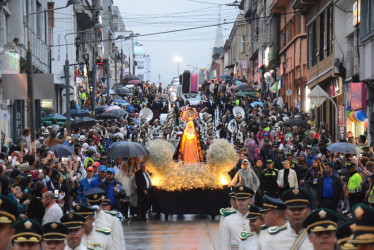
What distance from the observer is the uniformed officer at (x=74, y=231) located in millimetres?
9281

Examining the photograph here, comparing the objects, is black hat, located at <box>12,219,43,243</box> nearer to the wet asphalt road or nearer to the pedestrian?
the wet asphalt road

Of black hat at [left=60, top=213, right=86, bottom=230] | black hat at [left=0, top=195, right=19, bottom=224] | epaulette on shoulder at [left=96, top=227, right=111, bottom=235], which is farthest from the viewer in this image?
epaulette on shoulder at [left=96, top=227, right=111, bottom=235]

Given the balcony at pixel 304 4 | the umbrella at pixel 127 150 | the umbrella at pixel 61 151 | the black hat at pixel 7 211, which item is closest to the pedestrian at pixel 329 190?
the umbrella at pixel 127 150

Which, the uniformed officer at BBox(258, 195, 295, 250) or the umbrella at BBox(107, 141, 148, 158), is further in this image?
the umbrella at BBox(107, 141, 148, 158)

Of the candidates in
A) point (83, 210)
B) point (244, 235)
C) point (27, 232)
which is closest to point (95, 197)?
point (83, 210)

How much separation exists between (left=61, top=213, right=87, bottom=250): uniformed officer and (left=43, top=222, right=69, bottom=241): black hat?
758 millimetres

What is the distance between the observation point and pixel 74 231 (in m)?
9.45

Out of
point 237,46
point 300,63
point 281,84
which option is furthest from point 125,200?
point 237,46

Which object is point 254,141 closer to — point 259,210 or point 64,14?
point 259,210

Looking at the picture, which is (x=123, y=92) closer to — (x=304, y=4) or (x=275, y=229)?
(x=304, y=4)

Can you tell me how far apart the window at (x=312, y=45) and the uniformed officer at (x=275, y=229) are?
126 feet

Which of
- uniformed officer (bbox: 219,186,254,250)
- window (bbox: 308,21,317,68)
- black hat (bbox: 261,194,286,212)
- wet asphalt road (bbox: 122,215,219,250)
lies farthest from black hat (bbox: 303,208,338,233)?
window (bbox: 308,21,317,68)

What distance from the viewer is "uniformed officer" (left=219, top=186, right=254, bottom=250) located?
1171 cm

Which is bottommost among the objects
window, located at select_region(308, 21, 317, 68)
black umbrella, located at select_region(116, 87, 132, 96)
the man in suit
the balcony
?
the man in suit
